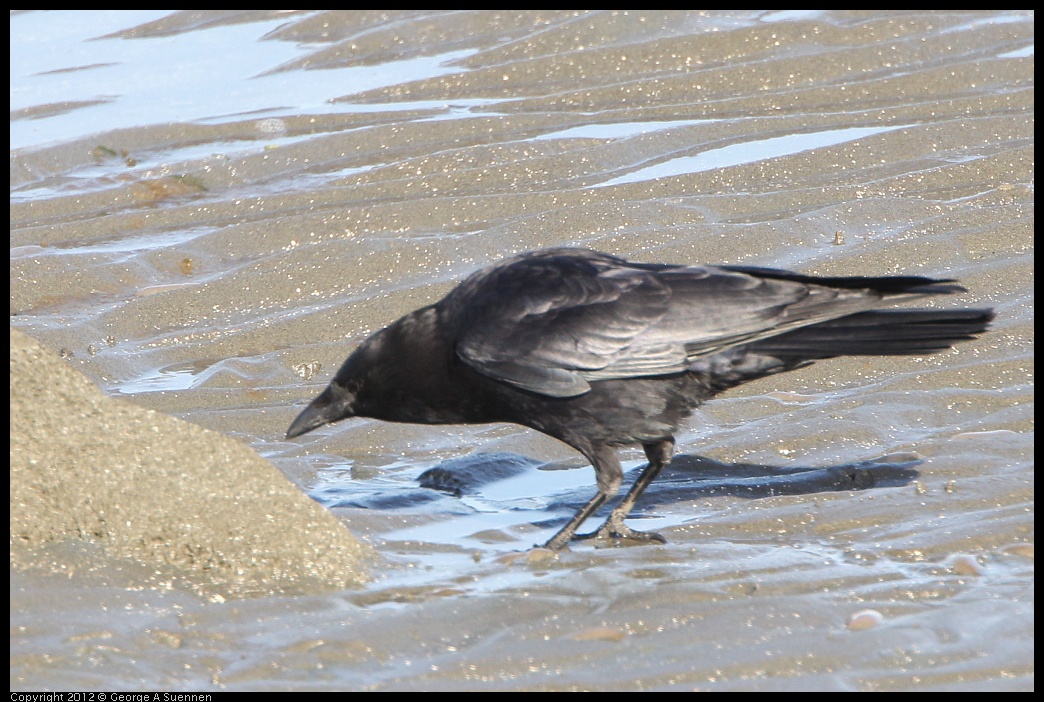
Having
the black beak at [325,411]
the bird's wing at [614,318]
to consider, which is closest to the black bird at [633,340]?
the bird's wing at [614,318]

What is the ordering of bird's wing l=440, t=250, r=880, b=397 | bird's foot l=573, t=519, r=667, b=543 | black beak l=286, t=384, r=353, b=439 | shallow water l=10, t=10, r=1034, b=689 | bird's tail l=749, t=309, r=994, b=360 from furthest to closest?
black beak l=286, t=384, r=353, b=439 → bird's wing l=440, t=250, r=880, b=397 → bird's tail l=749, t=309, r=994, b=360 → bird's foot l=573, t=519, r=667, b=543 → shallow water l=10, t=10, r=1034, b=689

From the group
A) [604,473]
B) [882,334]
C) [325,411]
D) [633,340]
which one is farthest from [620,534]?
[325,411]

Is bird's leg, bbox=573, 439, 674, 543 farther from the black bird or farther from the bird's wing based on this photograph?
the bird's wing

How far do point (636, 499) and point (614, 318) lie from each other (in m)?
0.73

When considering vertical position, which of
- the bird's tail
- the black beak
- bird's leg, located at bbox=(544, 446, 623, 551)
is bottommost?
bird's leg, located at bbox=(544, 446, 623, 551)

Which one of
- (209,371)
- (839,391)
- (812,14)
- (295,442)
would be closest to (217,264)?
(209,371)

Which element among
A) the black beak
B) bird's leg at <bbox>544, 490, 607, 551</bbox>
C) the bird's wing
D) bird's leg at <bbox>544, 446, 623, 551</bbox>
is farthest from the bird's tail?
the black beak

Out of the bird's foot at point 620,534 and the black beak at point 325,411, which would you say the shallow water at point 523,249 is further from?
the black beak at point 325,411

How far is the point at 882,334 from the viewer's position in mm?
5012

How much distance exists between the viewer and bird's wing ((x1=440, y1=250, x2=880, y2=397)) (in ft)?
16.5

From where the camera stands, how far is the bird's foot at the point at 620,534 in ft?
15.2

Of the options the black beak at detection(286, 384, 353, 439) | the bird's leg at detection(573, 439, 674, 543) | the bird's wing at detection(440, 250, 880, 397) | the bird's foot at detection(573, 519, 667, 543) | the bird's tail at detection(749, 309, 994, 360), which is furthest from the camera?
the black beak at detection(286, 384, 353, 439)

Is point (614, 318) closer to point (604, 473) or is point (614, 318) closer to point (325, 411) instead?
point (604, 473)

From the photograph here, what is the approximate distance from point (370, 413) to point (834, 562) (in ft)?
6.89
